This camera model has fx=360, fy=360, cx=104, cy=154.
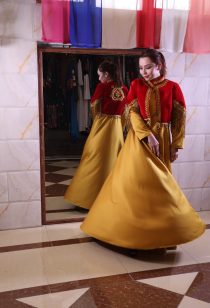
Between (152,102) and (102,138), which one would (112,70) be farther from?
(152,102)

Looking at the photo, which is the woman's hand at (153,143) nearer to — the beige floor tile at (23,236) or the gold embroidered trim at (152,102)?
the gold embroidered trim at (152,102)

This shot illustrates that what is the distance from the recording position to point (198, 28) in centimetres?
278

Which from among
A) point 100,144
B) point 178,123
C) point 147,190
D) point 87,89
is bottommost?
point 147,190

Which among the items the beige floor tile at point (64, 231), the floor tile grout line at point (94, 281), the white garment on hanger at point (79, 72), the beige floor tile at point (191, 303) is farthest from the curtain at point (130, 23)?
the beige floor tile at point (191, 303)

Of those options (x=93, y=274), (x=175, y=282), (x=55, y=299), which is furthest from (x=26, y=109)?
(x=175, y=282)

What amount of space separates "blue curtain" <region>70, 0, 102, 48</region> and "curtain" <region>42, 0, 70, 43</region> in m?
0.04

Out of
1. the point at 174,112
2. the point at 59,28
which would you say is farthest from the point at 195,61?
the point at 59,28

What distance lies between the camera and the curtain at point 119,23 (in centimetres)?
255

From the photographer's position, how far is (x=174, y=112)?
2.40m

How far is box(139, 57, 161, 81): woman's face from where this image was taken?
2279 millimetres

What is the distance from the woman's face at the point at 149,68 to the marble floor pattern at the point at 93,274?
1167 mm

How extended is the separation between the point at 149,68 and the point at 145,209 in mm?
895

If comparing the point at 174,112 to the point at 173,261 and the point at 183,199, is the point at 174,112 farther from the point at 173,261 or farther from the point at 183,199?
the point at 173,261

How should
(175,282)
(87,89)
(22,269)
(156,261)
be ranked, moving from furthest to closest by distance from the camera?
(87,89), (156,261), (22,269), (175,282)
